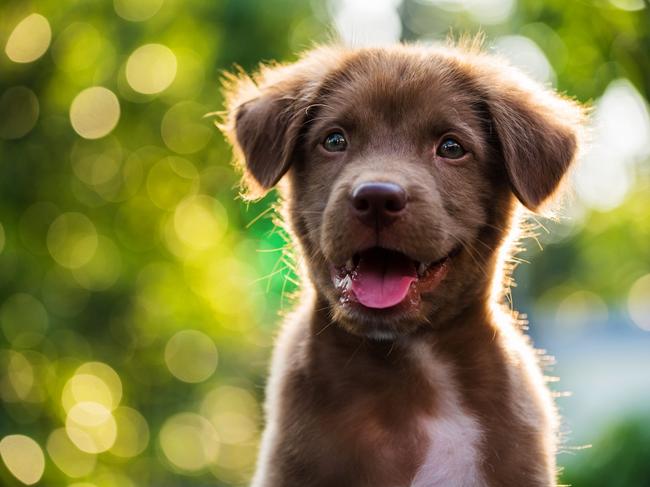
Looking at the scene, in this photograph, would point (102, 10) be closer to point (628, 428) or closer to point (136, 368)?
point (136, 368)

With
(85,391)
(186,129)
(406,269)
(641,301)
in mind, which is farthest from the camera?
(641,301)

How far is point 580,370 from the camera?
34.2 m

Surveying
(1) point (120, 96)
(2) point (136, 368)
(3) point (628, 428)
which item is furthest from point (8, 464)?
(3) point (628, 428)

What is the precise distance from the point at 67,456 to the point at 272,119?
8.04 metres

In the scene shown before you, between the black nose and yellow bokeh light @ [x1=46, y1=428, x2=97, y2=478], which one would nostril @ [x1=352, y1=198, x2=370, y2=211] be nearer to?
the black nose

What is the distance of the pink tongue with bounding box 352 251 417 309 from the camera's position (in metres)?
4.24

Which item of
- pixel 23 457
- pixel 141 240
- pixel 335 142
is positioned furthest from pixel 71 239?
pixel 335 142

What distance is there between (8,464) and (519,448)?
787 cm

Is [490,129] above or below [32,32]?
above

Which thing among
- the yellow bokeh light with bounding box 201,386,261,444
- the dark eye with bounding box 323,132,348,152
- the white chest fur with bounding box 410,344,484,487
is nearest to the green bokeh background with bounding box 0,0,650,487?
the yellow bokeh light with bounding box 201,386,261,444

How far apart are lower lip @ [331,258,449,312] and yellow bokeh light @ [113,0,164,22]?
8.83 meters

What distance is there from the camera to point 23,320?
38.7ft

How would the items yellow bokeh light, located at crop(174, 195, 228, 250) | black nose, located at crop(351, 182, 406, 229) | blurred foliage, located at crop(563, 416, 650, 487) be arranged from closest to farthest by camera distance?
1. black nose, located at crop(351, 182, 406, 229)
2. blurred foliage, located at crop(563, 416, 650, 487)
3. yellow bokeh light, located at crop(174, 195, 228, 250)

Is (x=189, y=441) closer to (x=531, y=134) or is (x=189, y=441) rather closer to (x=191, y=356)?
(x=191, y=356)
